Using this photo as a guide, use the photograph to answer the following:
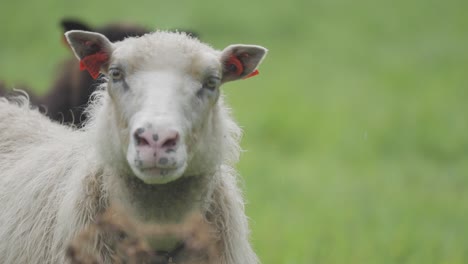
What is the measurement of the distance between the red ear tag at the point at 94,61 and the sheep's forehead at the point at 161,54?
4.7 inches

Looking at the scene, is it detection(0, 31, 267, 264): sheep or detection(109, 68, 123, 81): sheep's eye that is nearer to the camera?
detection(0, 31, 267, 264): sheep

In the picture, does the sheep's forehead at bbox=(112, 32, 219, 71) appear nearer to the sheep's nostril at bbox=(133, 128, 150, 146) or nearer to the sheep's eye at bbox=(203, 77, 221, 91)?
the sheep's eye at bbox=(203, 77, 221, 91)

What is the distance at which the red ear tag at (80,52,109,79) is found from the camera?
4750 mm

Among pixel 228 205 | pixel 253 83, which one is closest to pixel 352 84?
pixel 253 83

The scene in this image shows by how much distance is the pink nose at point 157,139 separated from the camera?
13.2 feet

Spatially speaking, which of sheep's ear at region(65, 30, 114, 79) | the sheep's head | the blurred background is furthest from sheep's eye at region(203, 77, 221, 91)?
the blurred background

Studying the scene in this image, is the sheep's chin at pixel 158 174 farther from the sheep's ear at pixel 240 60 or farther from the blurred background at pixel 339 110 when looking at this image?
the blurred background at pixel 339 110

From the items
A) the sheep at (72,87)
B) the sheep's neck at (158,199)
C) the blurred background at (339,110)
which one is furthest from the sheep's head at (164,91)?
the sheep at (72,87)

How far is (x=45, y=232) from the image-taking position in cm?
470

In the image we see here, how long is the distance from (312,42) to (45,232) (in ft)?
57.5

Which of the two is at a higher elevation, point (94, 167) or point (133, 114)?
point (133, 114)

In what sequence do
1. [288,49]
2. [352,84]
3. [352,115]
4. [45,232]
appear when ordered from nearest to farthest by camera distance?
1. [45,232]
2. [352,115]
3. [352,84]
4. [288,49]

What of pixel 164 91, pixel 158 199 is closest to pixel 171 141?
pixel 164 91

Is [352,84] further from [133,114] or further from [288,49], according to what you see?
[133,114]
